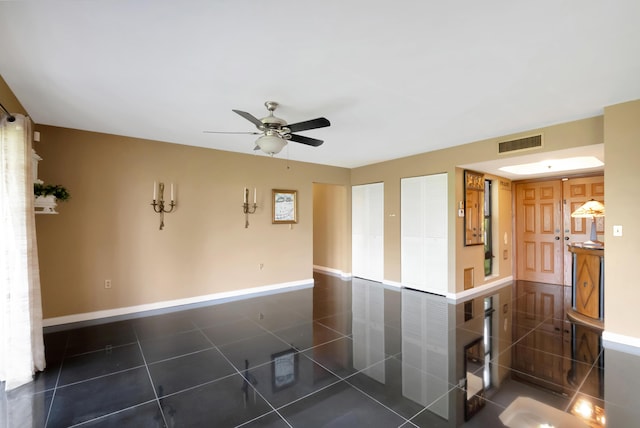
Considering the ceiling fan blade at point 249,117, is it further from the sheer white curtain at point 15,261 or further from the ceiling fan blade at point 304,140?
the sheer white curtain at point 15,261

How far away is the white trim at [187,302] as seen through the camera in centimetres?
375

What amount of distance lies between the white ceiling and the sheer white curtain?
1.99 ft

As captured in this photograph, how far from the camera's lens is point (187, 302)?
177 inches

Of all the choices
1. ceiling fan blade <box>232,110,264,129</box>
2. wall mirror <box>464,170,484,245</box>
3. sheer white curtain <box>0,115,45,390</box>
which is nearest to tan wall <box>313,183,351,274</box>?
wall mirror <box>464,170,484,245</box>

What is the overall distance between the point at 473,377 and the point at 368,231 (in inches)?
157

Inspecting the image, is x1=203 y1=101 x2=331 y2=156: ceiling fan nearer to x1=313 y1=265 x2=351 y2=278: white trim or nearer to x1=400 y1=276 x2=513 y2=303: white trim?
x1=400 y1=276 x2=513 y2=303: white trim

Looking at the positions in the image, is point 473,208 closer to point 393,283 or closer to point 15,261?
point 393,283

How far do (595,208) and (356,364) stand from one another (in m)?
4.15

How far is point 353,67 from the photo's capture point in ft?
7.45

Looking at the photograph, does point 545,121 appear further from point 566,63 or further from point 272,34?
point 272,34

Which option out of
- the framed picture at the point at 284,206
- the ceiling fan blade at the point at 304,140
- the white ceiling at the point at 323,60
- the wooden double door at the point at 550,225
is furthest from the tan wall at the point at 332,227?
the wooden double door at the point at 550,225

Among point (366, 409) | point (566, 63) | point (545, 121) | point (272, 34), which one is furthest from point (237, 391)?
point (545, 121)

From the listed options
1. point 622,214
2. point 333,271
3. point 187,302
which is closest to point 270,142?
point 187,302

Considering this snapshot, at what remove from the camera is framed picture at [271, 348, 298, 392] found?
237cm
